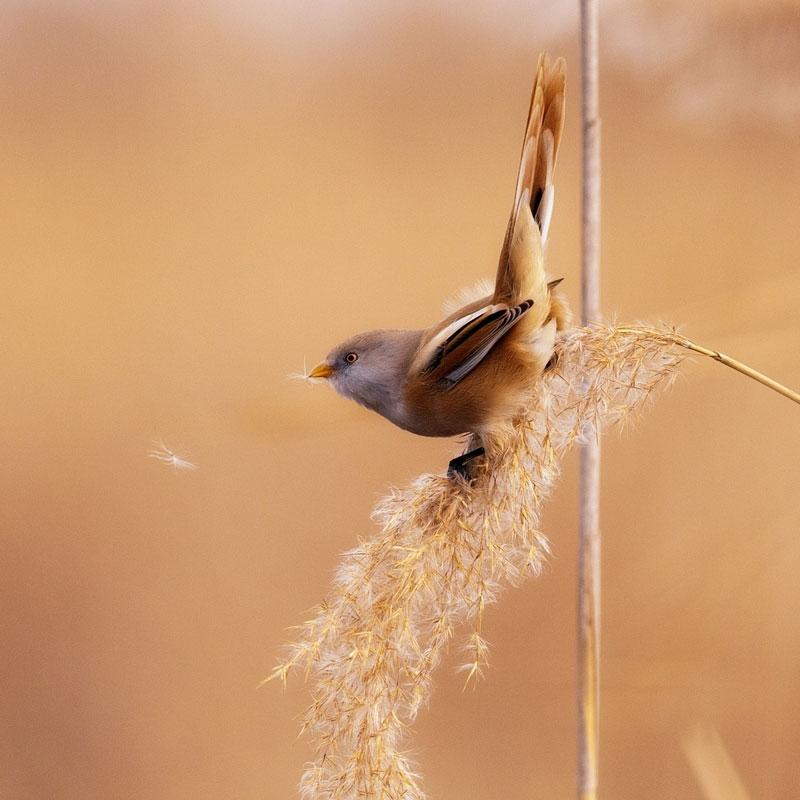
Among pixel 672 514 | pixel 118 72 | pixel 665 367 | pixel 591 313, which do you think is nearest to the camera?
pixel 665 367

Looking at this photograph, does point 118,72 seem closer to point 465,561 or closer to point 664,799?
point 465,561

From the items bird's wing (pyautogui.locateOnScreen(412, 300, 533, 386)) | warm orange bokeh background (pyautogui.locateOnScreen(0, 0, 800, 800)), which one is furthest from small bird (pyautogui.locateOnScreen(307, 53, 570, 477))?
warm orange bokeh background (pyautogui.locateOnScreen(0, 0, 800, 800))

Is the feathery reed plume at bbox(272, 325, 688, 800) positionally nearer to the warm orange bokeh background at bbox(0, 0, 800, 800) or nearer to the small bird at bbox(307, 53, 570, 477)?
the small bird at bbox(307, 53, 570, 477)

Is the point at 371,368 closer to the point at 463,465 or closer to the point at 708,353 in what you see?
the point at 463,465

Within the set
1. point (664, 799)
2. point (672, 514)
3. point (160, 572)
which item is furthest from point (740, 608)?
point (160, 572)

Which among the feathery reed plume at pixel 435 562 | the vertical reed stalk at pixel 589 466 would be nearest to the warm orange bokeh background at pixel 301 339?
the vertical reed stalk at pixel 589 466

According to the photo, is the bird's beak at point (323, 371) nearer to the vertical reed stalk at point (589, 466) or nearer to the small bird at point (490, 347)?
the small bird at point (490, 347)
